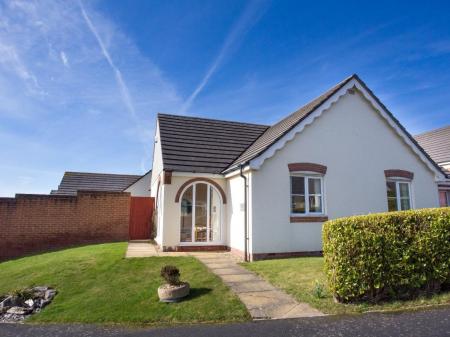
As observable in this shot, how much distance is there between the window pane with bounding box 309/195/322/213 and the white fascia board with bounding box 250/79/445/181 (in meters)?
2.41

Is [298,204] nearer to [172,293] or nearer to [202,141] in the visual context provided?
[202,141]

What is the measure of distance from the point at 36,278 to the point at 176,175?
5963 millimetres

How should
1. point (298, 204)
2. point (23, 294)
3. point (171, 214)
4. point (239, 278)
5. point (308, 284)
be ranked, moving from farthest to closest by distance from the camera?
point (171, 214) < point (298, 204) < point (239, 278) < point (308, 284) < point (23, 294)

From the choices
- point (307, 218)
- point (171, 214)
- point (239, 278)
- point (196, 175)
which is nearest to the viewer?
point (239, 278)

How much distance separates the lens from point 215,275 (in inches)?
338

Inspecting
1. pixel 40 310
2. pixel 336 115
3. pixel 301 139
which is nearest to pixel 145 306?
pixel 40 310

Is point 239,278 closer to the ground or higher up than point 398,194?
closer to the ground

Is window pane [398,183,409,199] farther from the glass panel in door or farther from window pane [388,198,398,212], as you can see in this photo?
the glass panel in door

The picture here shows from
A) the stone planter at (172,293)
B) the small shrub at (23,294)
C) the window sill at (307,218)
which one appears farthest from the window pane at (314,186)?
the small shrub at (23,294)

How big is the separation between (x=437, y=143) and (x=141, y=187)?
79.8ft

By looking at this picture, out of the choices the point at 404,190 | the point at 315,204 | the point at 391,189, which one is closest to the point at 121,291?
the point at 315,204

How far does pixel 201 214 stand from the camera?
1393cm

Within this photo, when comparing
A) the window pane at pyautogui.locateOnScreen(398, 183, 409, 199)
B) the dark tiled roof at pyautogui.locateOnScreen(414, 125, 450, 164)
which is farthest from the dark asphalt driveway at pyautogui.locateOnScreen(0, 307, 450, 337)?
the dark tiled roof at pyautogui.locateOnScreen(414, 125, 450, 164)

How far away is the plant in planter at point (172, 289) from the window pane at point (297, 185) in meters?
6.45
